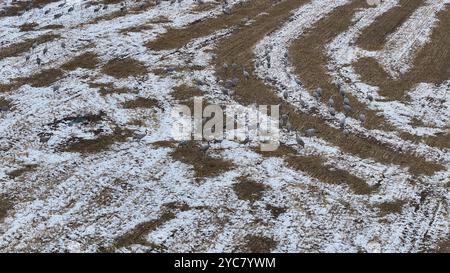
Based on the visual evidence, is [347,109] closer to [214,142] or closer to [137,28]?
[214,142]

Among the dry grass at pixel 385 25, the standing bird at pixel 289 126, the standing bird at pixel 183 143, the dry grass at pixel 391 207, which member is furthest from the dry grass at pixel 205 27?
the dry grass at pixel 391 207

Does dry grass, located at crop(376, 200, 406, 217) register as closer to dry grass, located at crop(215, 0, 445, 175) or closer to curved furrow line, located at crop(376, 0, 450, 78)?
dry grass, located at crop(215, 0, 445, 175)

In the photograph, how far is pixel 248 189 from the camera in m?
19.3

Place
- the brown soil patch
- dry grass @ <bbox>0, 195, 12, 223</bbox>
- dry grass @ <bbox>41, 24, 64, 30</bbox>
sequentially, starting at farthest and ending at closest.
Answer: the brown soil patch
dry grass @ <bbox>41, 24, 64, 30</bbox>
dry grass @ <bbox>0, 195, 12, 223</bbox>

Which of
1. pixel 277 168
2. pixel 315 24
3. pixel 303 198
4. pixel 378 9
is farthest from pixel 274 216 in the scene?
pixel 378 9

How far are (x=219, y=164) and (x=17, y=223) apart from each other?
289 inches

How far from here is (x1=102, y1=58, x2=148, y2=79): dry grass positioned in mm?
27844

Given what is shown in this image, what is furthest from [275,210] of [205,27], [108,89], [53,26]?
[53,26]

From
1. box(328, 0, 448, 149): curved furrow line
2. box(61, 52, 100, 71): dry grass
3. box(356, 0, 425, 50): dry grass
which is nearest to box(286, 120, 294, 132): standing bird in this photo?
box(328, 0, 448, 149): curved furrow line

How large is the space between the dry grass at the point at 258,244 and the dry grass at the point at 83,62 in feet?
50.3

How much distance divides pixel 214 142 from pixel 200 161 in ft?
5.19

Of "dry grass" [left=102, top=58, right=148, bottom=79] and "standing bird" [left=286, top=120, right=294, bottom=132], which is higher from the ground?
"dry grass" [left=102, top=58, right=148, bottom=79]

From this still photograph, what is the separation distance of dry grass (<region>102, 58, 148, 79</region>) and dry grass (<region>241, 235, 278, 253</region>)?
13589mm

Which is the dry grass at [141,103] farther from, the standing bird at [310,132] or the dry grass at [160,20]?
the dry grass at [160,20]
